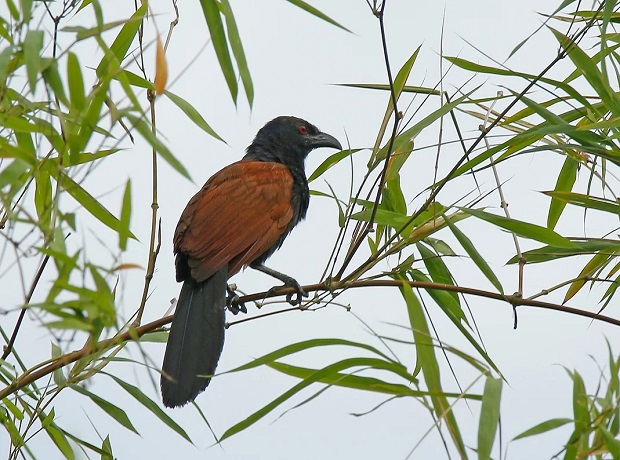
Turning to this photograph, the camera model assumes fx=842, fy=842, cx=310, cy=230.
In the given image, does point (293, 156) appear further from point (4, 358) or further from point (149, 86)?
point (4, 358)

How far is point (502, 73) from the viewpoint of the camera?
6.82ft

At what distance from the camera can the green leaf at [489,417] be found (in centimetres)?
146

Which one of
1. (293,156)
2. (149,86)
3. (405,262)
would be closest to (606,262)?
(405,262)

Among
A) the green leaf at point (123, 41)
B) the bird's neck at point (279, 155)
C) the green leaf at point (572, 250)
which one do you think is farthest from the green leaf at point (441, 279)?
the bird's neck at point (279, 155)

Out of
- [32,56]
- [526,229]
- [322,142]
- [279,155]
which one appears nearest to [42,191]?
[32,56]

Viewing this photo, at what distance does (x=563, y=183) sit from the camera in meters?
2.35

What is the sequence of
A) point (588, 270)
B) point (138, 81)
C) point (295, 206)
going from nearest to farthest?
point (138, 81) → point (588, 270) → point (295, 206)

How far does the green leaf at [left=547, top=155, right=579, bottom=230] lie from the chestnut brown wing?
1066 millimetres

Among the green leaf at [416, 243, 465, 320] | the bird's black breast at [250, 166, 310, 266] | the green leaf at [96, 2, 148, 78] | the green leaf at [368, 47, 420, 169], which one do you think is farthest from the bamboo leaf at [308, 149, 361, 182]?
the bird's black breast at [250, 166, 310, 266]

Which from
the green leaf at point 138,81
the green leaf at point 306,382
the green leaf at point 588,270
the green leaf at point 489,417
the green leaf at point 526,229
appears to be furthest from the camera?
the green leaf at point 588,270

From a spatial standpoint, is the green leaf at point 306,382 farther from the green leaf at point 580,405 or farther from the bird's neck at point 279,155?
the bird's neck at point 279,155

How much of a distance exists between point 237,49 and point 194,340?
3.52ft

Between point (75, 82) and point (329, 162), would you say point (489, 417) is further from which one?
point (329, 162)

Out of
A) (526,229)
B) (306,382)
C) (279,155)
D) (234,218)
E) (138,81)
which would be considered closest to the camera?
(306,382)
